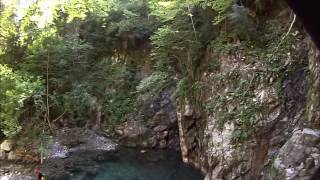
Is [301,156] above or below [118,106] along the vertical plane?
above

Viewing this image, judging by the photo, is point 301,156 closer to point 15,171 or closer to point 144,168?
point 144,168

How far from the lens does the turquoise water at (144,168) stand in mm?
13062

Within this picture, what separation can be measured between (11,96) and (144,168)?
6193 millimetres

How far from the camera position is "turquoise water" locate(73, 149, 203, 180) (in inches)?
514

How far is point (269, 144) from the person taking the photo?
8.60 m

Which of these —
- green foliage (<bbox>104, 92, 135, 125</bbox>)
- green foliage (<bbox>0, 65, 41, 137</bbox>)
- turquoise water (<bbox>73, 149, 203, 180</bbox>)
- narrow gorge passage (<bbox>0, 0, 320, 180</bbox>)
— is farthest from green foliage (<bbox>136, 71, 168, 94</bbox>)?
green foliage (<bbox>0, 65, 41, 137</bbox>)

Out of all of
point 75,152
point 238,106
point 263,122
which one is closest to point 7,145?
point 75,152

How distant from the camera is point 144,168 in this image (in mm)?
14328

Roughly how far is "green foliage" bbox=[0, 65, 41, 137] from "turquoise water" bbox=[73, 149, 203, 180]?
168 inches

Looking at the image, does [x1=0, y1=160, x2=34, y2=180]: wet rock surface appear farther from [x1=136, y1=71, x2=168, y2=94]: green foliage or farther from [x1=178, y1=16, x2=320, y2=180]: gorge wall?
[x1=178, y1=16, x2=320, y2=180]: gorge wall

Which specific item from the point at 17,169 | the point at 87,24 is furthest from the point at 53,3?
the point at 87,24

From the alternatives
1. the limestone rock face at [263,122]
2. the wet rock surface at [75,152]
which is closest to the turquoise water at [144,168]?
the wet rock surface at [75,152]

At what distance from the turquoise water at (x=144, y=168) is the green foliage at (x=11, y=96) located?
426cm

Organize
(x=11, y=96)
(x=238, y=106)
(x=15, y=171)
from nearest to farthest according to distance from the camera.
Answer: (x=238, y=106)
(x=15, y=171)
(x=11, y=96)
